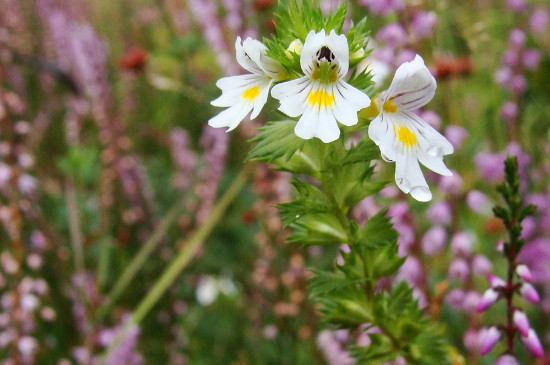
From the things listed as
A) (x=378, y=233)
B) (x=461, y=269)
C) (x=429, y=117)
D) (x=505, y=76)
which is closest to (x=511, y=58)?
(x=505, y=76)

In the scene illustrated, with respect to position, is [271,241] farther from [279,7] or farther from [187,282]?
[279,7]

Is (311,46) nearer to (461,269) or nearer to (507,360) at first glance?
(507,360)

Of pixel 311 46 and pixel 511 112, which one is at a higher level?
pixel 511 112

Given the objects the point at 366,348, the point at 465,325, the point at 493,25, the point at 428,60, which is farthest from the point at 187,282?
the point at 493,25

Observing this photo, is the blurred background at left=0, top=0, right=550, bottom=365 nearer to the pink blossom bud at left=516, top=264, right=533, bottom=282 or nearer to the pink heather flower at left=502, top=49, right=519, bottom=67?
the pink heather flower at left=502, top=49, right=519, bottom=67

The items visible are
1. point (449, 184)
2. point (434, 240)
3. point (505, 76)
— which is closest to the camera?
point (449, 184)

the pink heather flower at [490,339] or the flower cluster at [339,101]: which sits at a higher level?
the flower cluster at [339,101]

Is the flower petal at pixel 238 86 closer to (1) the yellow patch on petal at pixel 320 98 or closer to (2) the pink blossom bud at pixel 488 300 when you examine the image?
(1) the yellow patch on petal at pixel 320 98

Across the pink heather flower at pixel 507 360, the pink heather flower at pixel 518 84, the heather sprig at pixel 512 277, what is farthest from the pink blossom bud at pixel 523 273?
the pink heather flower at pixel 518 84
